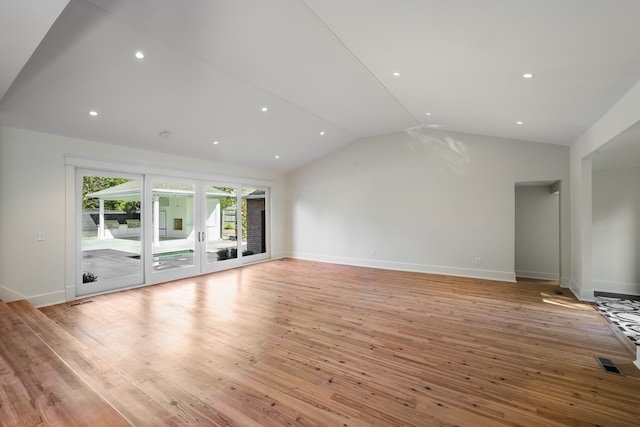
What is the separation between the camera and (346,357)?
289cm

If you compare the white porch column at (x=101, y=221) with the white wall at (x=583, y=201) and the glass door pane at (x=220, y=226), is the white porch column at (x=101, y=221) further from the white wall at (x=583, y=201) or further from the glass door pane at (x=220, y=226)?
the white wall at (x=583, y=201)

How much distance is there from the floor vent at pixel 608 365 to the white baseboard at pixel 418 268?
Answer: 11.0 feet

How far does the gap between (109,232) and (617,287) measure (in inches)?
379

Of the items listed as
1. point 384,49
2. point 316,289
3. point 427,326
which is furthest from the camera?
point 316,289

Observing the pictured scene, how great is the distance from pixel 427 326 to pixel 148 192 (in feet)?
18.3

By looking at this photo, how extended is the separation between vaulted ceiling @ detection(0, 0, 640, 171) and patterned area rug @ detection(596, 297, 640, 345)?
2.77m

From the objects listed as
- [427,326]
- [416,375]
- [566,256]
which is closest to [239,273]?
[427,326]

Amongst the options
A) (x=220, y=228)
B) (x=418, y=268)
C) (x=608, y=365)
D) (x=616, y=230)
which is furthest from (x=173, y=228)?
(x=616, y=230)

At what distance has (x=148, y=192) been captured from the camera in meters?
5.83

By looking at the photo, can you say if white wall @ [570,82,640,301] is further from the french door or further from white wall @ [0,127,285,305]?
white wall @ [0,127,285,305]

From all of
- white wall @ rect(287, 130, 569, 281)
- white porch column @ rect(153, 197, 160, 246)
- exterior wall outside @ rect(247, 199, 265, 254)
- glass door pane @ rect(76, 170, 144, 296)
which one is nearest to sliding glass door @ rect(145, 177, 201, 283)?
white porch column @ rect(153, 197, 160, 246)

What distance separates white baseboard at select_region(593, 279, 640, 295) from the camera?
5.46 meters

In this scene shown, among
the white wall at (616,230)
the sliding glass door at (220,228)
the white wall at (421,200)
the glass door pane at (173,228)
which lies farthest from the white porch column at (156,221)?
the white wall at (616,230)

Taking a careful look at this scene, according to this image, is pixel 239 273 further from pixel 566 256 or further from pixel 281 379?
pixel 566 256
